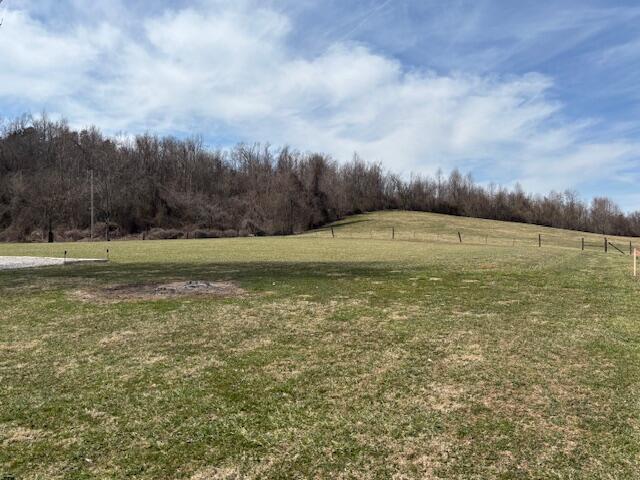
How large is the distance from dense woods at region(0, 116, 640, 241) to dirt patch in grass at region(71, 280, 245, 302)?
54037mm

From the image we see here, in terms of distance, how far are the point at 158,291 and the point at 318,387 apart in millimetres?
7562

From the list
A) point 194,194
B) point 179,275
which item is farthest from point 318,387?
point 194,194

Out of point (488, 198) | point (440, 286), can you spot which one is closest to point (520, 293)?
point (440, 286)

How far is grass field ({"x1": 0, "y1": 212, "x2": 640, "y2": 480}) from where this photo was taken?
362cm

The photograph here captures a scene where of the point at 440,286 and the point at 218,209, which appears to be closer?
the point at 440,286

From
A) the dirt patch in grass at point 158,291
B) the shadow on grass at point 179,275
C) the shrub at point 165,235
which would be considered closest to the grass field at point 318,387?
the dirt patch in grass at point 158,291

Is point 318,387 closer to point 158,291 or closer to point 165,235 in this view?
point 158,291

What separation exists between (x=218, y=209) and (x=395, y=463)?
256 feet

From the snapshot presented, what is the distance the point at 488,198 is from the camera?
10600 centimetres

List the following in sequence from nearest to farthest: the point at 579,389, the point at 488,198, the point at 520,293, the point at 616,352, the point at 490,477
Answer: the point at 490,477
the point at 579,389
the point at 616,352
the point at 520,293
the point at 488,198

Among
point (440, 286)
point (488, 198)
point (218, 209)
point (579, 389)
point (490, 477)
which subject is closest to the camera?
point (490, 477)

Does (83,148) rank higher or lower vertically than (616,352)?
higher

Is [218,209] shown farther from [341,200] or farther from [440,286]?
[440,286]

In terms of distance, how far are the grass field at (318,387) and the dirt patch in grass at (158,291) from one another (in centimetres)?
28
